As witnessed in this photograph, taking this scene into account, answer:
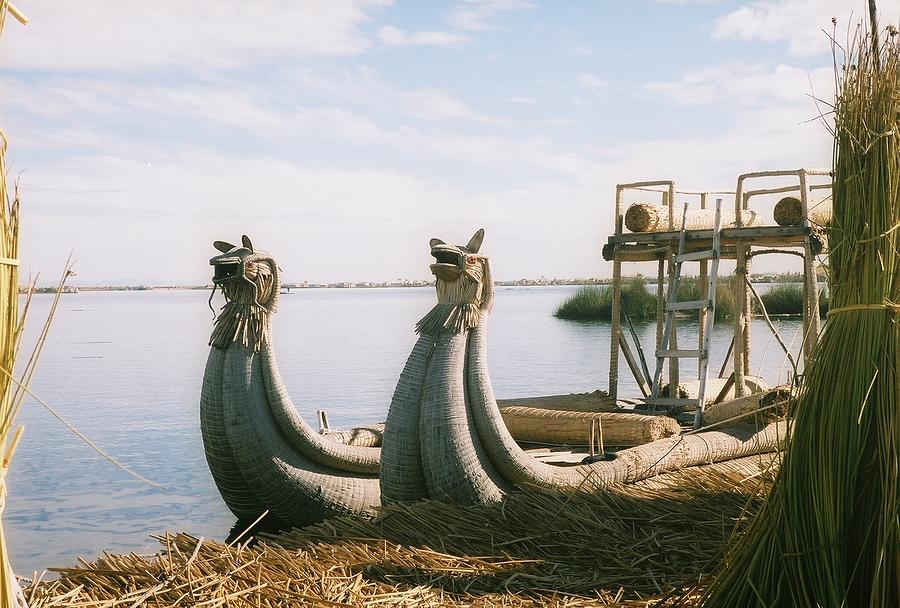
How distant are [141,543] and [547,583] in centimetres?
772

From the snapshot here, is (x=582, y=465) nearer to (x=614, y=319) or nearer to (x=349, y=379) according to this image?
(x=614, y=319)

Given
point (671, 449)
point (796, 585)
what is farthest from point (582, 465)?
point (796, 585)

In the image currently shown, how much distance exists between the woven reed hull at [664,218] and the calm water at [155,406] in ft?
6.56

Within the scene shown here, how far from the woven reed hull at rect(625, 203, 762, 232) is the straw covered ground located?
629 centimetres

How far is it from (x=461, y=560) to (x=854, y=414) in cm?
208

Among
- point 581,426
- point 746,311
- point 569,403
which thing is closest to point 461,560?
point 581,426

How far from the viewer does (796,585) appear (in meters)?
3.24

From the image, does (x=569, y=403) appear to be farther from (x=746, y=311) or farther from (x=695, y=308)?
(x=746, y=311)

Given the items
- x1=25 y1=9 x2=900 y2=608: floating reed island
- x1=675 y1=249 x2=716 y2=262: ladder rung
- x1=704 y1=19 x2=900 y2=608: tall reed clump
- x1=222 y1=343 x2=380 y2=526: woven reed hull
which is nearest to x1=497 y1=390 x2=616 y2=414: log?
x1=25 y1=9 x2=900 y2=608: floating reed island

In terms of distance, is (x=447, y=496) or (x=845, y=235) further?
(x=447, y=496)

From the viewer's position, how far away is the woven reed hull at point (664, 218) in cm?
1155

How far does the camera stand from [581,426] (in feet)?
31.0

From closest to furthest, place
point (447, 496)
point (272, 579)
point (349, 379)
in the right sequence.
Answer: point (272, 579) < point (447, 496) < point (349, 379)

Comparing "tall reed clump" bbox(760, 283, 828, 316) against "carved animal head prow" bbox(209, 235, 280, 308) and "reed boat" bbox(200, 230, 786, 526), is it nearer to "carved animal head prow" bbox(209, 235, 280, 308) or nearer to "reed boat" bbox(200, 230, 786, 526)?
"reed boat" bbox(200, 230, 786, 526)
